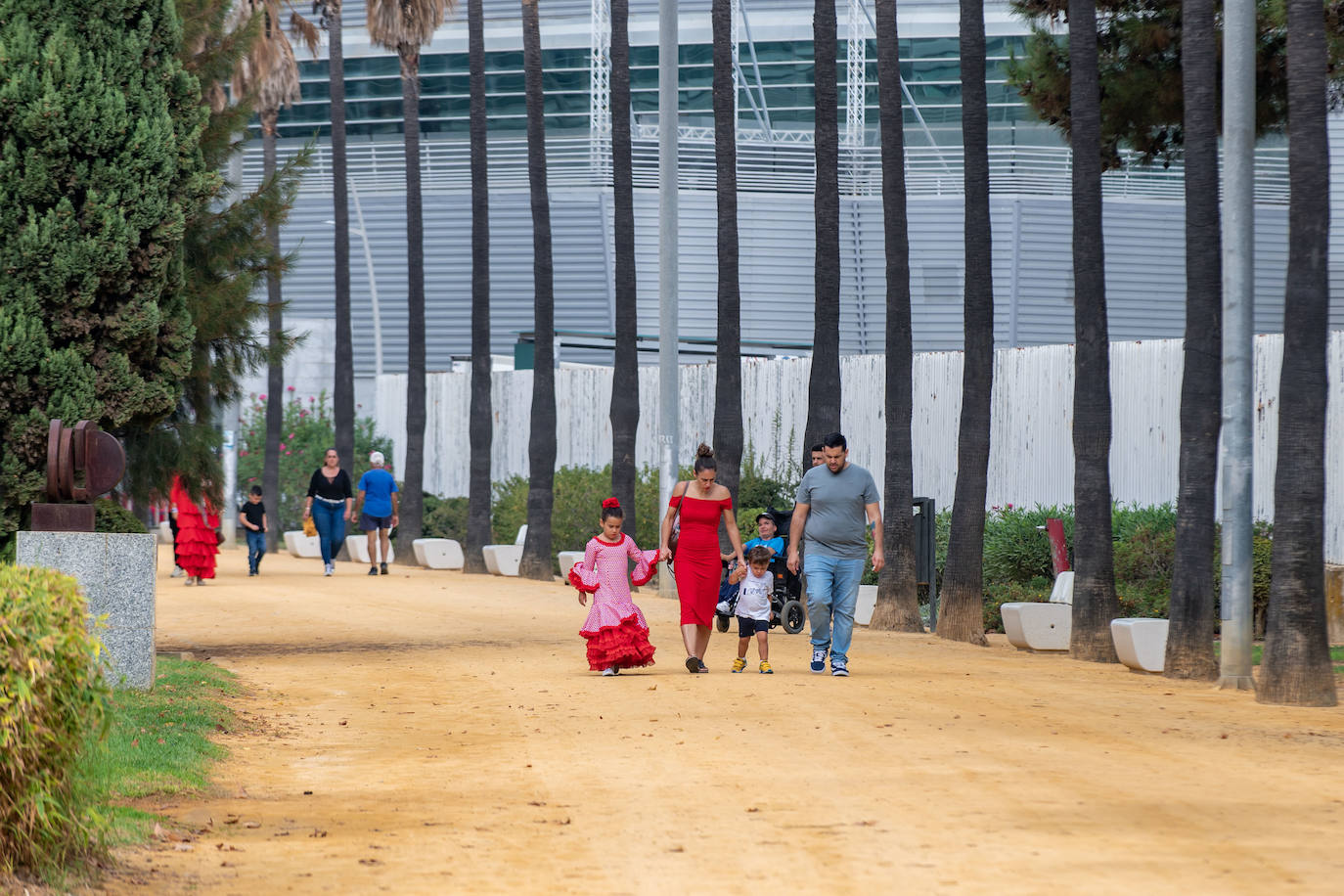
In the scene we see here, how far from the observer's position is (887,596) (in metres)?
21.3

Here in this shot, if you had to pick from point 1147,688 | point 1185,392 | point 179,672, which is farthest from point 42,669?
point 1185,392

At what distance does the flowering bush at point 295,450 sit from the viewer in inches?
1817

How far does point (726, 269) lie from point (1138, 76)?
28.8 ft

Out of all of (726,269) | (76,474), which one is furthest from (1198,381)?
(726,269)

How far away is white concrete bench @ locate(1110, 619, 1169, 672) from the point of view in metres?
16.2

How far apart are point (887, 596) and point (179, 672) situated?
393 inches

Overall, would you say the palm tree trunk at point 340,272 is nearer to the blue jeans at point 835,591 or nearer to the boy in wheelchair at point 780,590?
the boy in wheelchair at point 780,590

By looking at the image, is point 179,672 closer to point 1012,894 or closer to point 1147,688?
point 1147,688

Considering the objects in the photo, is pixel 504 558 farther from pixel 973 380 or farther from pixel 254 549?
pixel 973 380

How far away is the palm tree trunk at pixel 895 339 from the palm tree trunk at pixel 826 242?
111 centimetres

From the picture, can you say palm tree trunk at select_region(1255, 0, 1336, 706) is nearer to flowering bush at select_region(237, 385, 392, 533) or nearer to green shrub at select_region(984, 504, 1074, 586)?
green shrub at select_region(984, 504, 1074, 586)

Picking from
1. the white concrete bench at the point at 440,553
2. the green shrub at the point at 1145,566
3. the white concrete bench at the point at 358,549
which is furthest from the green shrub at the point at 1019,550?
the white concrete bench at the point at 358,549

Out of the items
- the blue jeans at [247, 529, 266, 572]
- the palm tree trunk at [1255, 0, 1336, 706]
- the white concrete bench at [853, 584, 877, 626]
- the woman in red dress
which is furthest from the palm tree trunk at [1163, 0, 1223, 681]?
the blue jeans at [247, 529, 266, 572]

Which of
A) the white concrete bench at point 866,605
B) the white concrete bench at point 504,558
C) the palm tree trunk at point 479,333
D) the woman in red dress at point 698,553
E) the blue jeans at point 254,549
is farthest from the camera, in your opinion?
the palm tree trunk at point 479,333
